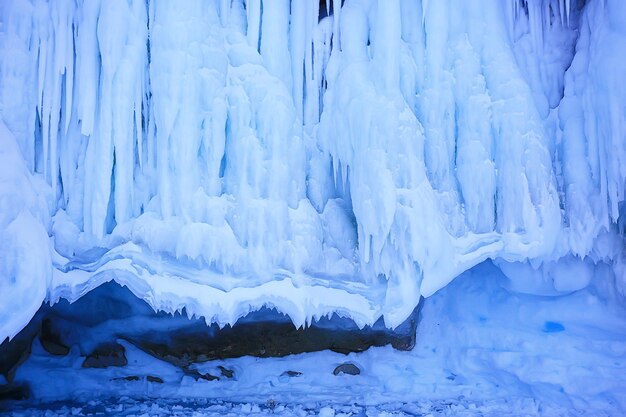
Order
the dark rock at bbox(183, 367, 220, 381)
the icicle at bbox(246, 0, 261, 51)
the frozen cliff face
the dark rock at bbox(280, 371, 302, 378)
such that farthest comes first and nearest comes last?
the dark rock at bbox(183, 367, 220, 381)
the dark rock at bbox(280, 371, 302, 378)
the icicle at bbox(246, 0, 261, 51)
the frozen cliff face

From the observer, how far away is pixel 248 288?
229 inches

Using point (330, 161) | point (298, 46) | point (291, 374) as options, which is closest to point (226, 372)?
point (291, 374)

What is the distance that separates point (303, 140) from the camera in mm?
5941

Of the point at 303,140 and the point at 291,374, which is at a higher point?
the point at 303,140

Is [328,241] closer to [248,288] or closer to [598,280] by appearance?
[248,288]

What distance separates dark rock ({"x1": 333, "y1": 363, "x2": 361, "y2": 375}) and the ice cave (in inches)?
25.8

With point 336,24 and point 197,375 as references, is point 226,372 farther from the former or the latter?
point 336,24

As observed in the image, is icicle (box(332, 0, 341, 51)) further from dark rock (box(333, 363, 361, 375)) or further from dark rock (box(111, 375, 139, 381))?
dark rock (box(111, 375, 139, 381))

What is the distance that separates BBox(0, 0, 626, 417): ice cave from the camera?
5383 mm

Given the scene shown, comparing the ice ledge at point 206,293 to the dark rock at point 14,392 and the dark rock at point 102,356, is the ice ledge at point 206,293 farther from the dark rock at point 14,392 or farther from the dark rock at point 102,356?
the dark rock at point 14,392

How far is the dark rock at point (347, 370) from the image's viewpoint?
713cm

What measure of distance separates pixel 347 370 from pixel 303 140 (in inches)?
124

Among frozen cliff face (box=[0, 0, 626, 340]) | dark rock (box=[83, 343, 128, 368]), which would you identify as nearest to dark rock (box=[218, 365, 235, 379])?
dark rock (box=[83, 343, 128, 368])

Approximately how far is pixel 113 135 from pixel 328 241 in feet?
8.30
